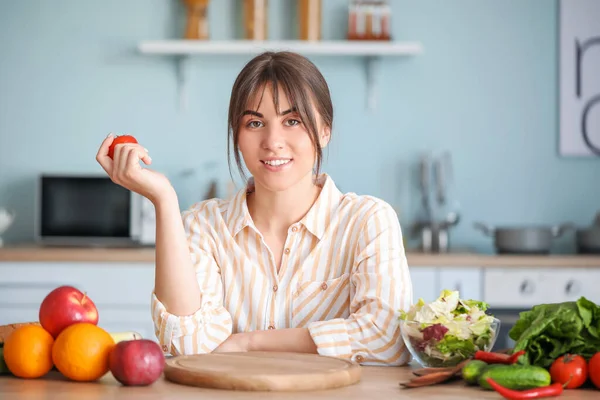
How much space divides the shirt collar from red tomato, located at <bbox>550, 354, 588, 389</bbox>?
658 millimetres

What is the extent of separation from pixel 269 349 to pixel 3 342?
47cm

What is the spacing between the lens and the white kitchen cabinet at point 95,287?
348cm

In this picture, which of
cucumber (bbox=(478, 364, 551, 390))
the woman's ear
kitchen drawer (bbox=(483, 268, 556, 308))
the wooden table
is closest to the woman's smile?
the woman's ear

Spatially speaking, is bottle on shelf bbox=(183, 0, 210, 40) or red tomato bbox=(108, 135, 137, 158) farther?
bottle on shelf bbox=(183, 0, 210, 40)

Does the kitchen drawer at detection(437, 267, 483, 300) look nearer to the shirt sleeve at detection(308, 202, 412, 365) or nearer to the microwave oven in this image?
the microwave oven

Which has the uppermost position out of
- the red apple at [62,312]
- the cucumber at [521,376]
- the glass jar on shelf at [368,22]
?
the glass jar on shelf at [368,22]

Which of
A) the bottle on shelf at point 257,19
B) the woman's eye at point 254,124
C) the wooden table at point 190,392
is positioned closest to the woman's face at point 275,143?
the woman's eye at point 254,124

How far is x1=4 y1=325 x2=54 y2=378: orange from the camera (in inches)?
52.1

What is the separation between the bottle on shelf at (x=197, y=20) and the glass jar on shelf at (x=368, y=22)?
0.64 m

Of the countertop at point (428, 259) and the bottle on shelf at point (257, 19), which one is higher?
the bottle on shelf at point (257, 19)

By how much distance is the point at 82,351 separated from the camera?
1.28 meters

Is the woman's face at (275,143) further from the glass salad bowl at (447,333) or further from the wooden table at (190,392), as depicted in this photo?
the wooden table at (190,392)

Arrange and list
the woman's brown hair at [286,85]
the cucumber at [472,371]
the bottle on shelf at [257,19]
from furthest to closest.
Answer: the bottle on shelf at [257,19], the woman's brown hair at [286,85], the cucumber at [472,371]

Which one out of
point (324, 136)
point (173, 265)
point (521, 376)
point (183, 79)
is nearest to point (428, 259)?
point (183, 79)
